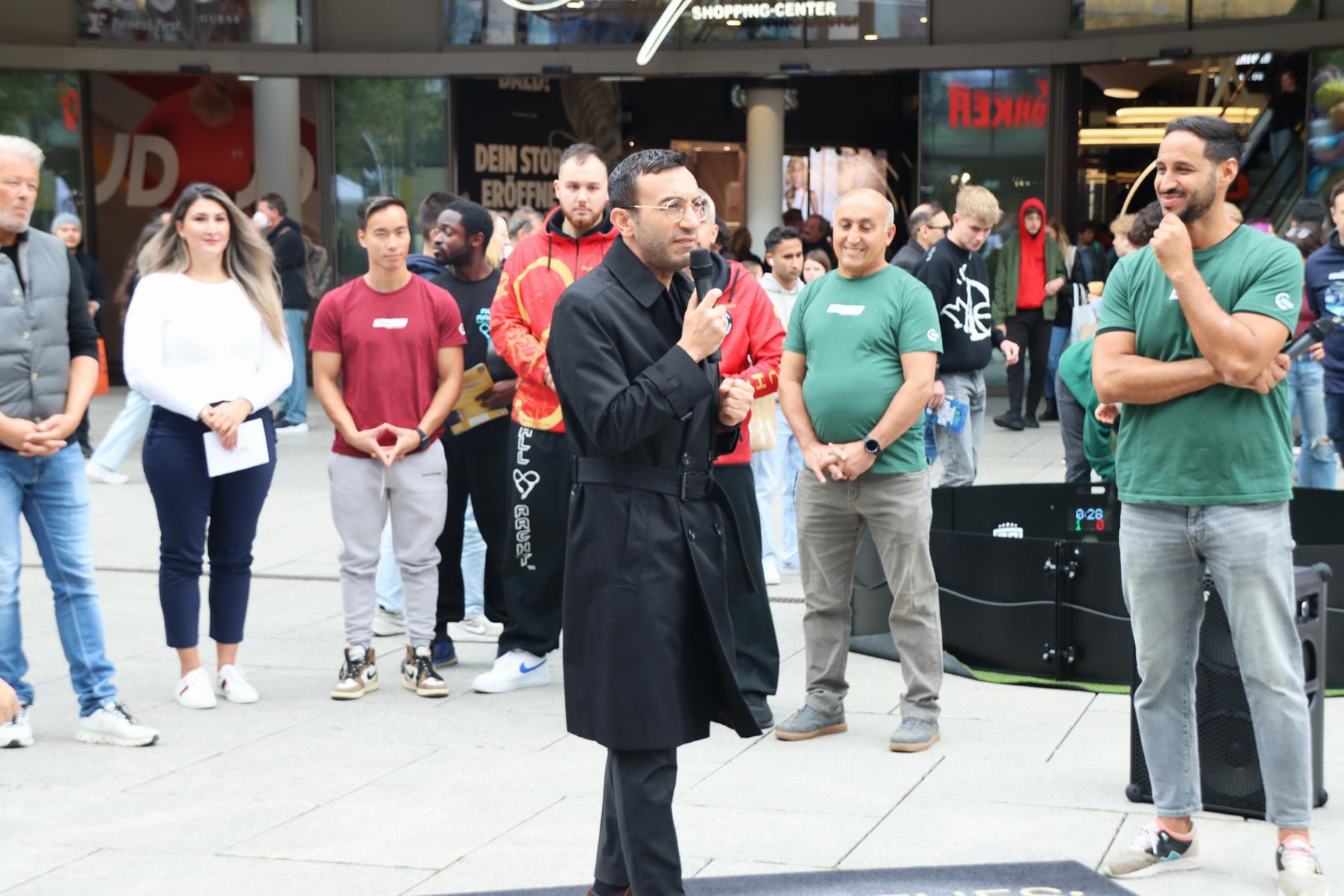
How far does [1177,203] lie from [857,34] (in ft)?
46.6

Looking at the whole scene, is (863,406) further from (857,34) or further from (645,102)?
(645,102)

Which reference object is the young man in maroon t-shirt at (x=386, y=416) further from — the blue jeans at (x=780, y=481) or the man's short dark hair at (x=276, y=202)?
the man's short dark hair at (x=276, y=202)

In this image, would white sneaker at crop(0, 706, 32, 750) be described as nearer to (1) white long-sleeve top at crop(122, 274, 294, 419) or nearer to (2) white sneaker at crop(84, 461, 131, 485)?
(1) white long-sleeve top at crop(122, 274, 294, 419)

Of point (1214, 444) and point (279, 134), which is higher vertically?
point (279, 134)

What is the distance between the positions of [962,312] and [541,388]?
9.39ft

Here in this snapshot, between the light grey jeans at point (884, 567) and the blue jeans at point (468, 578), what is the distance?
2.05 metres

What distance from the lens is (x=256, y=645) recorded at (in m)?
7.34

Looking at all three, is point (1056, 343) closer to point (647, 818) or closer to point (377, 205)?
point (377, 205)

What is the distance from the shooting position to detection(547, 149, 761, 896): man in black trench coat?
3.66 metres

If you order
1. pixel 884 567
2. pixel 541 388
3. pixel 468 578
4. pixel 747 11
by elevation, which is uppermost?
pixel 747 11

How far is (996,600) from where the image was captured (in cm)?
658

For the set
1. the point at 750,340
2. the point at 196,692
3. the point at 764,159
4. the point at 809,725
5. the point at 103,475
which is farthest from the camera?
the point at 764,159

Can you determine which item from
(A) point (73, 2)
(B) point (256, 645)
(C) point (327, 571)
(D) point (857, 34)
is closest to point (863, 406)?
(B) point (256, 645)

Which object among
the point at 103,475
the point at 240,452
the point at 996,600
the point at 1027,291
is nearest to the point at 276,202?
the point at 103,475
